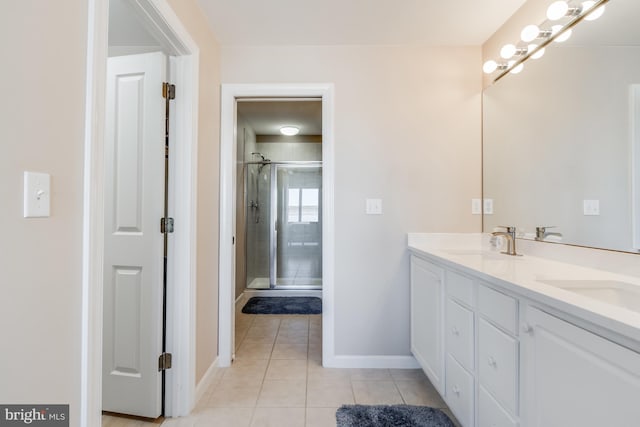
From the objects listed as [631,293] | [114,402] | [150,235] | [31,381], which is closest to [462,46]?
[631,293]

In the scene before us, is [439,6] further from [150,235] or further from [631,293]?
[150,235]

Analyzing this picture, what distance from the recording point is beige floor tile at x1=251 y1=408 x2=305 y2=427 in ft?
5.23

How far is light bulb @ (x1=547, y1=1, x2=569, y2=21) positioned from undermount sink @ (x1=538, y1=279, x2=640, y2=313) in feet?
4.19

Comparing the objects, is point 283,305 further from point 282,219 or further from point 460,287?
point 460,287

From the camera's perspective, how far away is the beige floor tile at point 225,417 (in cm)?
160

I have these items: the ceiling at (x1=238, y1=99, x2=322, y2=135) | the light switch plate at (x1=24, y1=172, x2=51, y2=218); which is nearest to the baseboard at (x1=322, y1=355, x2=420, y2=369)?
the light switch plate at (x1=24, y1=172, x2=51, y2=218)

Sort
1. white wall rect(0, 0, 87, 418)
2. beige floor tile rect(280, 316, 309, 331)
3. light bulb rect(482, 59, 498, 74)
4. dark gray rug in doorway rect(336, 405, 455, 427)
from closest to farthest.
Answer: white wall rect(0, 0, 87, 418), dark gray rug in doorway rect(336, 405, 455, 427), light bulb rect(482, 59, 498, 74), beige floor tile rect(280, 316, 309, 331)

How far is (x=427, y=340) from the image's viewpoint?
6.08 feet

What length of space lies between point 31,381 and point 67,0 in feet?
3.40

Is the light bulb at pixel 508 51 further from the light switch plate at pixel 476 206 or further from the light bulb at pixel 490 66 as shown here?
the light switch plate at pixel 476 206

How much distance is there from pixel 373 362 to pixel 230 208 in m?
1.55

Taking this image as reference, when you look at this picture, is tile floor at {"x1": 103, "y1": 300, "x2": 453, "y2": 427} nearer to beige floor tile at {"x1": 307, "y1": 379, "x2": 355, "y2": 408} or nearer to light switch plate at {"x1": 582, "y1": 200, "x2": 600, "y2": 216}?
beige floor tile at {"x1": 307, "y1": 379, "x2": 355, "y2": 408}

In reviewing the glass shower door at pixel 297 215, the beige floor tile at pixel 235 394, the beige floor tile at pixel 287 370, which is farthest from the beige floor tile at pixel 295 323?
the glass shower door at pixel 297 215

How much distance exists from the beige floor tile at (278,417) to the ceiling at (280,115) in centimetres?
272
